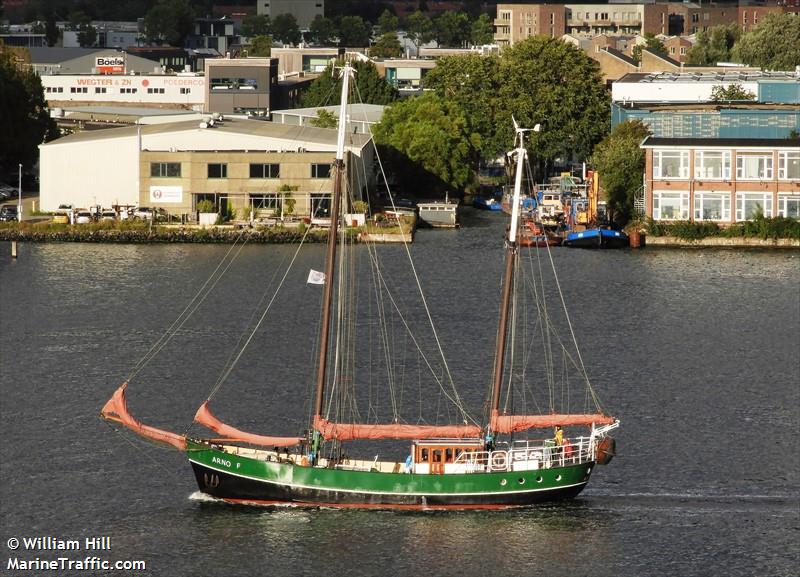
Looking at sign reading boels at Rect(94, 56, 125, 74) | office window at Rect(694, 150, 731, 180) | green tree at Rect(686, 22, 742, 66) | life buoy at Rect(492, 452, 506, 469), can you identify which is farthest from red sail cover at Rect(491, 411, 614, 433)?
green tree at Rect(686, 22, 742, 66)

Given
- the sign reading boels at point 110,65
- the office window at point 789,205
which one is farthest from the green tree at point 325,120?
the sign reading boels at point 110,65

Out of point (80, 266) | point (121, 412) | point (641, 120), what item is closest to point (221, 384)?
point (121, 412)

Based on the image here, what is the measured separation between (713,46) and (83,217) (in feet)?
303

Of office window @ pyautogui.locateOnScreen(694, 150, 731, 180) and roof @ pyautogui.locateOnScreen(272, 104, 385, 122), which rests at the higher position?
roof @ pyautogui.locateOnScreen(272, 104, 385, 122)

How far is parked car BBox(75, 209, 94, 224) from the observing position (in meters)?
90.1

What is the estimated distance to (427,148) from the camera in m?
107

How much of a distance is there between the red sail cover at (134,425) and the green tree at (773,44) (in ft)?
356

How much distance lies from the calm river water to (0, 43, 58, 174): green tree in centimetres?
2802

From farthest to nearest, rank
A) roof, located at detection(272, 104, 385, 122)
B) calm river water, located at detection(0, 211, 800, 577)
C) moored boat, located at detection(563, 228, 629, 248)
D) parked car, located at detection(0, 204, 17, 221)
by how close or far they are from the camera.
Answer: roof, located at detection(272, 104, 385, 122)
parked car, located at detection(0, 204, 17, 221)
moored boat, located at detection(563, 228, 629, 248)
calm river water, located at detection(0, 211, 800, 577)

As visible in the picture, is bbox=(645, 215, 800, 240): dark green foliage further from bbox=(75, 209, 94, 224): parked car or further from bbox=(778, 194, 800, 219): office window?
bbox=(75, 209, 94, 224): parked car

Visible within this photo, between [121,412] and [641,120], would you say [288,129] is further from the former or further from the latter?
[121,412]

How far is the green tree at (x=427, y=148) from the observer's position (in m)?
108

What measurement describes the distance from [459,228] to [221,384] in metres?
42.4

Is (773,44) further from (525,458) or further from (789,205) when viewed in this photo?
(525,458)
